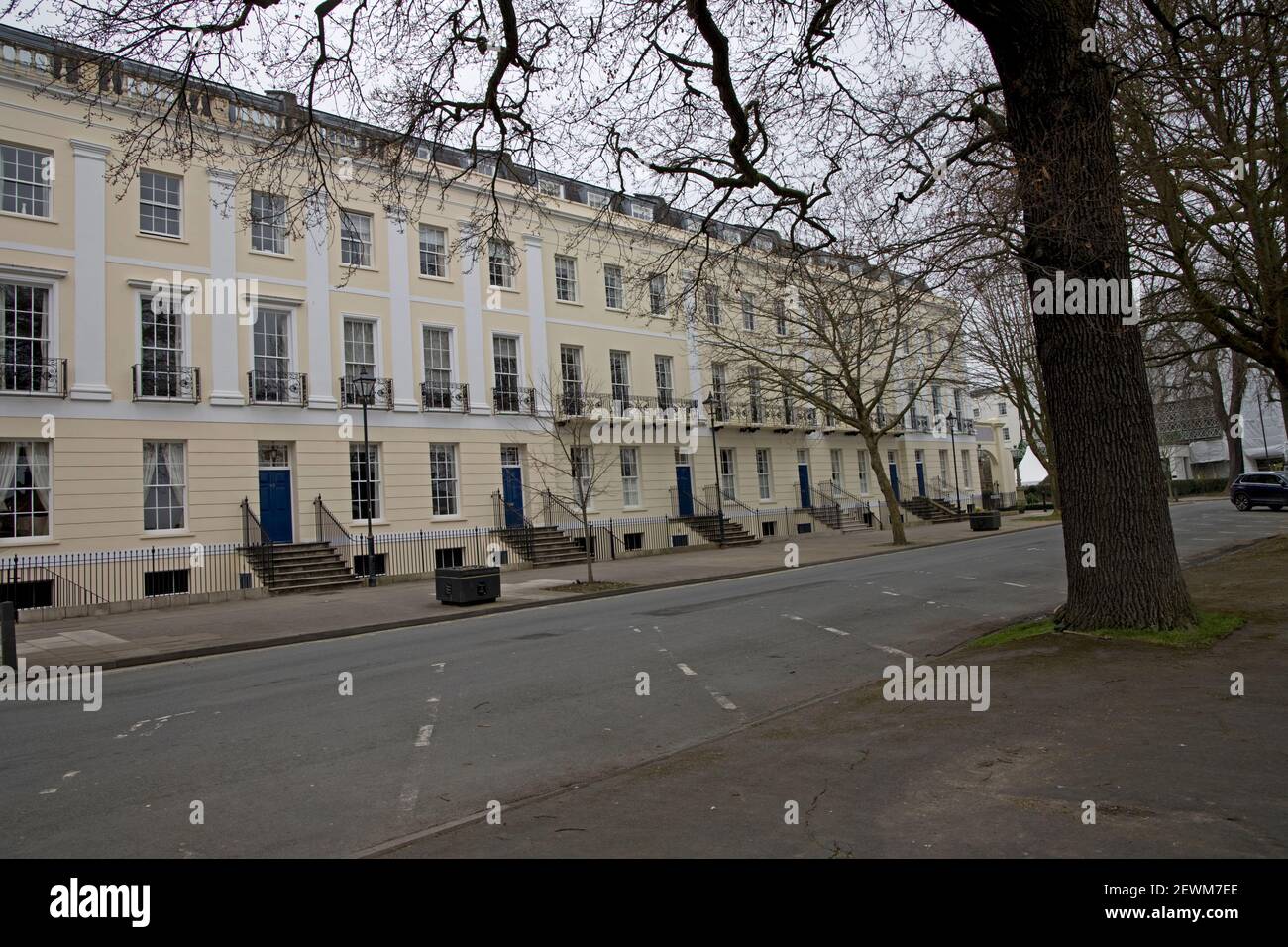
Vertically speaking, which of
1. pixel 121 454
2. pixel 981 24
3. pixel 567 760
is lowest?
pixel 567 760

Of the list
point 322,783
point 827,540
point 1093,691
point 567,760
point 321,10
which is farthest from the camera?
point 827,540

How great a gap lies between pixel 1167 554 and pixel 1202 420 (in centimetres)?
7809

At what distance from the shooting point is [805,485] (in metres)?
42.4

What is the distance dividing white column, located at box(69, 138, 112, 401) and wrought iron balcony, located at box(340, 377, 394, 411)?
6.35 metres

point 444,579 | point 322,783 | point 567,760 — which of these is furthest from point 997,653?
point 444,579

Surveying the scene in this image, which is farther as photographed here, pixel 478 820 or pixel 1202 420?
pixel 1202 420

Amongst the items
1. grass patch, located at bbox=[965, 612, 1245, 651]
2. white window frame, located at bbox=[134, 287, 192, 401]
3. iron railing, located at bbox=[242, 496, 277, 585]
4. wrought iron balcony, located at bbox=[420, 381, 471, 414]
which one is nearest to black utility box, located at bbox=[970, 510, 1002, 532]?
wrought iron balcony, located at bbox=[420, 381, 471, 414]

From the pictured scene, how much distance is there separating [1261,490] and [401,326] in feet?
124

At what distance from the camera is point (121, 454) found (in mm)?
21656

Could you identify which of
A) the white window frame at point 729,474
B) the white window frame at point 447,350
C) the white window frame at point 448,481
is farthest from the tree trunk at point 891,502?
the white window frame at point 447,350

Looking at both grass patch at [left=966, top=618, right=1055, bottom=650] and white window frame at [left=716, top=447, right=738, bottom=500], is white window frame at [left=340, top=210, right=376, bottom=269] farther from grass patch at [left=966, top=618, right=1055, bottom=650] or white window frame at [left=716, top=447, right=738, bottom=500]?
grass patch at [left=966, top=618, right=1055, bottom=650]

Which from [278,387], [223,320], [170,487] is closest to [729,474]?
[278,387]

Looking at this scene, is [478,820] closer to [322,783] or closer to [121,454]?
[322,783]

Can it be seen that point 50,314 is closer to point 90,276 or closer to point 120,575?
point 90,276
